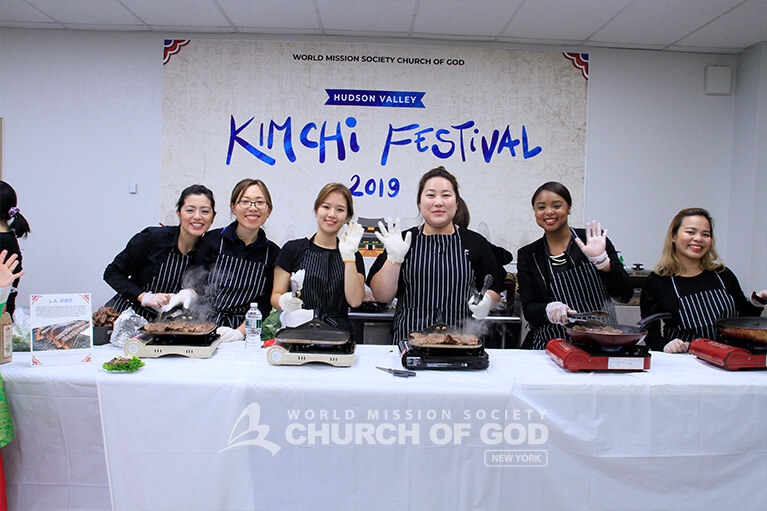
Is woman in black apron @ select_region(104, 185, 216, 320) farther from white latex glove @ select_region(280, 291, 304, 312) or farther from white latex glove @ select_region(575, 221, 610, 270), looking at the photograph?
white latex glove @ select_region(575, 221, 610, 270)

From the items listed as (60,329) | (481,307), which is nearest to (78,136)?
(60,329)

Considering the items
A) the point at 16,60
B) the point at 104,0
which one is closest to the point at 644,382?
the point at 104,0

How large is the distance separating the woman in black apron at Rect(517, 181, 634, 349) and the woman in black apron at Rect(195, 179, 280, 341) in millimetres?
1691

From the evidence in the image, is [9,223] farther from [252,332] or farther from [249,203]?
[252,332]

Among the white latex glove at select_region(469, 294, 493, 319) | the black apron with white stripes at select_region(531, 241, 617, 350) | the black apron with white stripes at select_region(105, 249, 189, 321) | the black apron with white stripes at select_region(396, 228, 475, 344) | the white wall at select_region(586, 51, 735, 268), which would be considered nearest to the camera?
the white latex glove at select_region(469, 294, 493, 319)

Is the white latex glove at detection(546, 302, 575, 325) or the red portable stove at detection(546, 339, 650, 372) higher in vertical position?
the white latex glove at detection(546, 302, 575, 325)

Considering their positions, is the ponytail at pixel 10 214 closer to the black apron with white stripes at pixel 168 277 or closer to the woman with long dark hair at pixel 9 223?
the woman with long dark hair at pixel 9 223

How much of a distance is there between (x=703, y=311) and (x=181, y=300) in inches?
119

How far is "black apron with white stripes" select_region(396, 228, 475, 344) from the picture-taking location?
2.93 m

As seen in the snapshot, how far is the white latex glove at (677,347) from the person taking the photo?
2742 mm

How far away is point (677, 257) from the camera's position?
9.86ft

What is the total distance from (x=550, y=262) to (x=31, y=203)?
5130 millimetres

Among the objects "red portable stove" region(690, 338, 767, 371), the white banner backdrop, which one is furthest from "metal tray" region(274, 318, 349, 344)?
the white banner backdrop

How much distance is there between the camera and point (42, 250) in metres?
5.13
